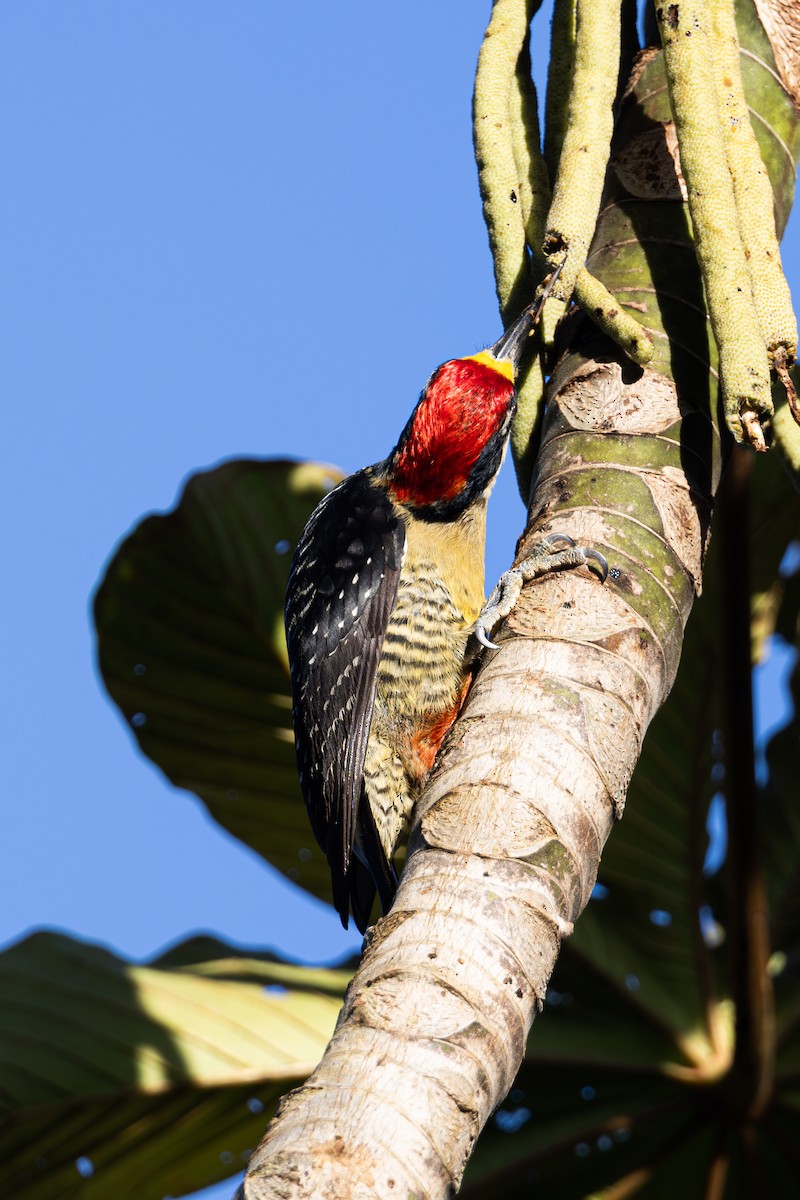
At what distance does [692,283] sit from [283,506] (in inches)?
75.9

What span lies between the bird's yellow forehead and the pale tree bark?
354mm

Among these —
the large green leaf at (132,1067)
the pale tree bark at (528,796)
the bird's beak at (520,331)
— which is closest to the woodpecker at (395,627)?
the bird's beak at (520,331)

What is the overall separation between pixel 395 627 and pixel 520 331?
3.14 feet

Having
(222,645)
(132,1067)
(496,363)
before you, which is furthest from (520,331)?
(132,1067)

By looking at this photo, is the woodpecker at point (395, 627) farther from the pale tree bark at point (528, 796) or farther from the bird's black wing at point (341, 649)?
the pale tree bark at point (528, 796)

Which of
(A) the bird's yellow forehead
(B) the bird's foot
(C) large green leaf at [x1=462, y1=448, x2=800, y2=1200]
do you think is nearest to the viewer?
(B) the bird's foot

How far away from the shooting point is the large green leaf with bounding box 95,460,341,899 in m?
4.01

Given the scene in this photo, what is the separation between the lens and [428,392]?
3.13m

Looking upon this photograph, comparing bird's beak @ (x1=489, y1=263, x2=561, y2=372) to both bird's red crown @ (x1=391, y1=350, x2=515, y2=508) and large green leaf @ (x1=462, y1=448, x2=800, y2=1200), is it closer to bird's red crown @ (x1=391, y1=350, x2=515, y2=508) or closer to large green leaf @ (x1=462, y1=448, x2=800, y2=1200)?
bird's red crown @ (x1=391, y1=350, x2=515, y2=508)

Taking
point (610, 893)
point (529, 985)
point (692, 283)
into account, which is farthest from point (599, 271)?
point (610, 893)

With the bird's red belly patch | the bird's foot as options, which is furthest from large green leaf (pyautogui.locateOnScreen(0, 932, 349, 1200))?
the bird's foot

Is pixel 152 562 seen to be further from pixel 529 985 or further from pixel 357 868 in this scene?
pixel 529 985

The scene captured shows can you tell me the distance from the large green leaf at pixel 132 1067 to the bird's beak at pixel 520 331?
2001mm

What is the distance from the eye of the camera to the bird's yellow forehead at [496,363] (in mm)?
2766
